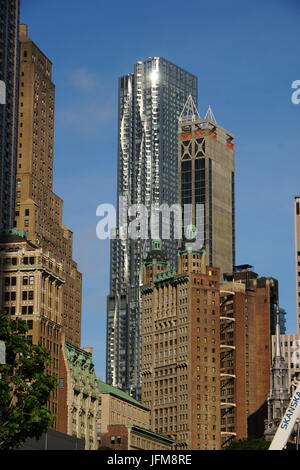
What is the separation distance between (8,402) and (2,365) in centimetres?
479

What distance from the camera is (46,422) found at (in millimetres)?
111438

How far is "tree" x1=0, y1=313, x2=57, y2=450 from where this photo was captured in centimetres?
10881

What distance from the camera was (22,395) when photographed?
11162cm

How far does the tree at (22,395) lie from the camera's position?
357ft
